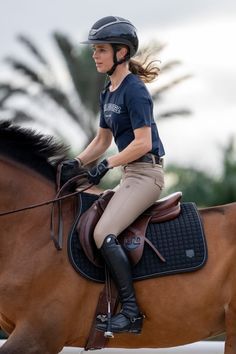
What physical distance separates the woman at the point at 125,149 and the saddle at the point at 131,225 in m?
0.07

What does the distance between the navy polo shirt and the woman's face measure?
0.60ft

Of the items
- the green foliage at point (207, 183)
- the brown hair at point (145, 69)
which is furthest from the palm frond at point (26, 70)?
the brown hair at point (145, 69)

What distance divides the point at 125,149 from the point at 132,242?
2.38 feet

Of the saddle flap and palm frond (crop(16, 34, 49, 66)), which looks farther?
palm frond (crop(16, 34, 49, 66))

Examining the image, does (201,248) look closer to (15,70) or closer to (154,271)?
(154,271)

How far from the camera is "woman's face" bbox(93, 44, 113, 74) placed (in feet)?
25.2

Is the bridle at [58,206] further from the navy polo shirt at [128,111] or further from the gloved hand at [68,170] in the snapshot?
the navy polo shirt at [128,111]

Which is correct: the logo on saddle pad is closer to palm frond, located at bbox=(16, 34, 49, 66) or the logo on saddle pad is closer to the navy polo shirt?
the navy polo shirt

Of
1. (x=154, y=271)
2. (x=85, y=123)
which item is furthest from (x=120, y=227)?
(x=85, y=123)

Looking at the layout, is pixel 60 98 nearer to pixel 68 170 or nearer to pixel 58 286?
pixel 68 170

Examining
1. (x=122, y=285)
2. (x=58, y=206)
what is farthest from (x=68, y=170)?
(x=122, y=285)

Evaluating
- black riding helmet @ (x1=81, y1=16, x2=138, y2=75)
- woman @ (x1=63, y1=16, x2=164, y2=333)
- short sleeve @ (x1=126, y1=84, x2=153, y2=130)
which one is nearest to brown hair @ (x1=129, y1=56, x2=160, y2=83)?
woman @ (x1=63, y1=16, x2=164, y2=333)

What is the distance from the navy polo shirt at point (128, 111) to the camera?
24.5 feet

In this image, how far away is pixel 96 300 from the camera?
7.42 metres
